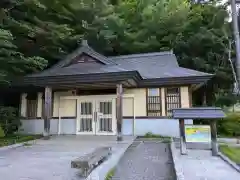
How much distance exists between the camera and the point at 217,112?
7.94 m

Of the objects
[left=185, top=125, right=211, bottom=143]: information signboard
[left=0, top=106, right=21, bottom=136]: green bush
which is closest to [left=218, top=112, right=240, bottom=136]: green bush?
[left=185, top=125, right=211, bottom=143]: information signboard

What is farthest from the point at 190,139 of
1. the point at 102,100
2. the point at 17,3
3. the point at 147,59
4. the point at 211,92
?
the point at 211,92

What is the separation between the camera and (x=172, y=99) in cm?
1330

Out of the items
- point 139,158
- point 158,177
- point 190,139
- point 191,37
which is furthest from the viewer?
point 191,37

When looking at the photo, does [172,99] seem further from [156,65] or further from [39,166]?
[39,166]

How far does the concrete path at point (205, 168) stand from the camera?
5.47 m

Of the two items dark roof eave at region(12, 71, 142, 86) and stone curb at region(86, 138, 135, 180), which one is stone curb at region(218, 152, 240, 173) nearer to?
Answer: stone curb at region(86, 138, 135, 180)

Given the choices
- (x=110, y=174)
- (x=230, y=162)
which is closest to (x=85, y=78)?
(x=110, y=174)

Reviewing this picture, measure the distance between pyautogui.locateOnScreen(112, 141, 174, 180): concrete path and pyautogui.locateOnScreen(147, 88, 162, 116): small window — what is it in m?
4.03

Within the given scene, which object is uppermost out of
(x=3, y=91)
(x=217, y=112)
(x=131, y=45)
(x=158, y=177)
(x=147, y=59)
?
(x=131, y=45)

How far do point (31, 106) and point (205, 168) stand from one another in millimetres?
11876

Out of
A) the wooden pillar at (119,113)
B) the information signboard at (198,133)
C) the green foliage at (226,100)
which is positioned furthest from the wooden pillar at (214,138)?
the green foliage at (226,100)

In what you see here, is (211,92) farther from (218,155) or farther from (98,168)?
(98,168)

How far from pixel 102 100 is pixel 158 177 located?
868cm
